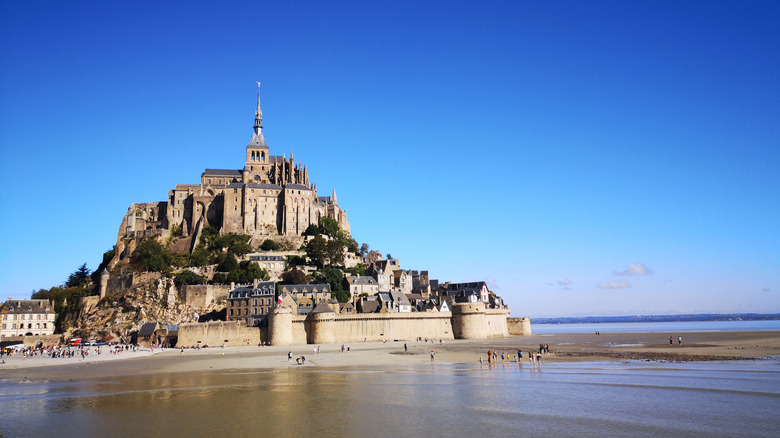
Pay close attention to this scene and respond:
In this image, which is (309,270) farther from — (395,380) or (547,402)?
(547,402)

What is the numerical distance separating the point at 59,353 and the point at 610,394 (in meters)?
40.9

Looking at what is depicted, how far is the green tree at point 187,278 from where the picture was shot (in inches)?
2256

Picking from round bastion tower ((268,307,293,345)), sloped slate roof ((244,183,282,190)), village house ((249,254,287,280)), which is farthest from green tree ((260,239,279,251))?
round bastion tower ((268,307,293,345))

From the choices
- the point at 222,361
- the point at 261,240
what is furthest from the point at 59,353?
the point at 261,240

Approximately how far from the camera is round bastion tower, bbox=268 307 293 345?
4966 centimetres

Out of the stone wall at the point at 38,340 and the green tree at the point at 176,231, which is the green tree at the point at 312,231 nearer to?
the green tree at the point at 176,231

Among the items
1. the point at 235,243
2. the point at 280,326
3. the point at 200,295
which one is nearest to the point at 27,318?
the point at 200,295

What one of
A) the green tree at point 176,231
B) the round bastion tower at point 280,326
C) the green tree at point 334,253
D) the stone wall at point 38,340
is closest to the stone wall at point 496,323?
the green tree at point 334,253

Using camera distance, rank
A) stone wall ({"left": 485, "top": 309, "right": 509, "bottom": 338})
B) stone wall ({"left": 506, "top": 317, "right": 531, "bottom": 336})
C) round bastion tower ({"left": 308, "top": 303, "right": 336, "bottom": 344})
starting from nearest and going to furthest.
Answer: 1. round bastion tower ({"left": 308, "top": 303, "right": 336, "bottom": 344})
2. stone wall ({"left": 485, "top": 309, "right": 509, "bottom": 338})
3. stone wall ({"left": 506, "top": 317, "right": 531, "bottom": 336})

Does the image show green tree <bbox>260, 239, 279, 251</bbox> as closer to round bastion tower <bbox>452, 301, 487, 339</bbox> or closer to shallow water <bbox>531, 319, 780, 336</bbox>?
round bastion tower <bbox>452, 301, 487, 339</bbox>

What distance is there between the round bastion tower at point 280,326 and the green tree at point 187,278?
12779mm

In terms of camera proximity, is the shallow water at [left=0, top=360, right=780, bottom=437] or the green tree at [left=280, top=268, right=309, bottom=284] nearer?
the shallow water at [left=0, top=360, right=780, bottom=437]

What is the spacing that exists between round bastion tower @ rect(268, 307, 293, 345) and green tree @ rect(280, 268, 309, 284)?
410 inches

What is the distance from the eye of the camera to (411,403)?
22094mm
